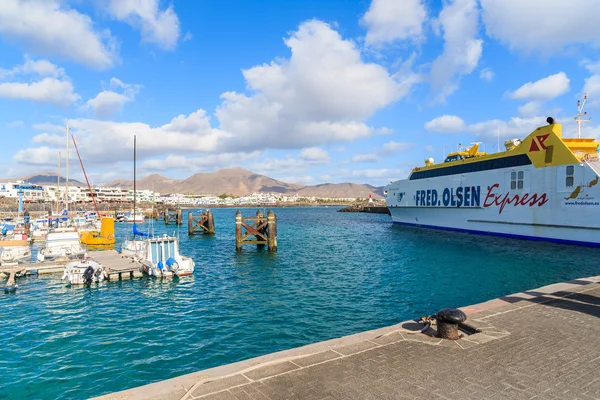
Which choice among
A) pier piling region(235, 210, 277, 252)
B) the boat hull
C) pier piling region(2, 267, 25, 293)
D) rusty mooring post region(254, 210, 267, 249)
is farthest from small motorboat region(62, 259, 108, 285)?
the boat hull

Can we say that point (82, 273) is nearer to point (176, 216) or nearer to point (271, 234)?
point (271, 234)

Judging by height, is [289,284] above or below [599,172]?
below

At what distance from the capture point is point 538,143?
114 ft

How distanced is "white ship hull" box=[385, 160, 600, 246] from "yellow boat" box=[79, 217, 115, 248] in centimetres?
4227

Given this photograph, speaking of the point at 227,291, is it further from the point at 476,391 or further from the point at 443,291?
the point at 476,391

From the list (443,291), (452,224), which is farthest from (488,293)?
(452,224)

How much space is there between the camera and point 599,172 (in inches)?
1188

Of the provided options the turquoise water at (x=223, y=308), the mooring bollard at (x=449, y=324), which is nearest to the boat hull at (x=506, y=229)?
the turquoise water at (x=223, y=308)

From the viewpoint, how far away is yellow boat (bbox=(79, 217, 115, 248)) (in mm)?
38062

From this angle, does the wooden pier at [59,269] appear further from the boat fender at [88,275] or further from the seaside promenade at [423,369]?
the seaside promenade at [423,369]

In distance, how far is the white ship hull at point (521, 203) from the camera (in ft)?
101

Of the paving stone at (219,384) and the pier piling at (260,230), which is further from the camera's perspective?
the pier piling at (260,230)

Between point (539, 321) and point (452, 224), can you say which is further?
point (452, 224)

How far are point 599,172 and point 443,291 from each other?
76.3 ft
